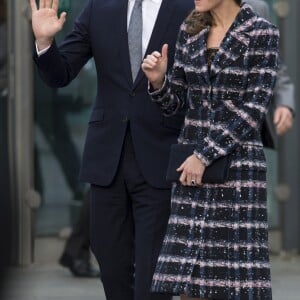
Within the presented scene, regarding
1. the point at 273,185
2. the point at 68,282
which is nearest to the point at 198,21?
the point at 68,282

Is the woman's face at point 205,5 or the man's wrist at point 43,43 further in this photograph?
the man's wrist at point 43,43

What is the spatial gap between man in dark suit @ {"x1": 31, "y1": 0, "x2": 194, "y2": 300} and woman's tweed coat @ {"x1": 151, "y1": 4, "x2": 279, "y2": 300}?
26 centimetres

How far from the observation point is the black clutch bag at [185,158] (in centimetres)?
455

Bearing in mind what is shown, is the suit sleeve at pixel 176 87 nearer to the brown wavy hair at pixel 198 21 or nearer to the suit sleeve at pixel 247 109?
the brown wavy hair at pixel 198 21

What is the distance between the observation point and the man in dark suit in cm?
489

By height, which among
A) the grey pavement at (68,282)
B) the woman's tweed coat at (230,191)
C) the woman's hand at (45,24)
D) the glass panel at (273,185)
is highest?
the woman's hand at (45,24)

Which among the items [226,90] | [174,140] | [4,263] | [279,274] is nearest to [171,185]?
[174,140]

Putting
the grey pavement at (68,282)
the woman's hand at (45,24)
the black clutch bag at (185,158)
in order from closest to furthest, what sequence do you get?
1. the black clutch bag at (185,158)
2. the woman's hand at (45,24)
3. the grey pavement at (68,282)

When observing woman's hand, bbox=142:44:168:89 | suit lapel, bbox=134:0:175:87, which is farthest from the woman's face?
suit lapel, bbox=134:0:175:87

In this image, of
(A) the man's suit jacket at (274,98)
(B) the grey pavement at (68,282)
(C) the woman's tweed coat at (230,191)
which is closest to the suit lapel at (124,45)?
(C) the woman's tweed coat at (230,191)

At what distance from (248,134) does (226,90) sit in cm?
19

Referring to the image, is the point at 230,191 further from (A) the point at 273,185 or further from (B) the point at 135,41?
(A) the point at 273,185

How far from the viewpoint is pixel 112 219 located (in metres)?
4.96

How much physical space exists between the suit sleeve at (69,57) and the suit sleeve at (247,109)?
2.39 feet
